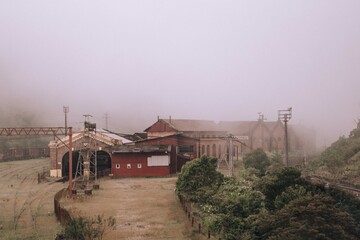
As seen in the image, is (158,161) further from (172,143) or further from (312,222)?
(312,222)

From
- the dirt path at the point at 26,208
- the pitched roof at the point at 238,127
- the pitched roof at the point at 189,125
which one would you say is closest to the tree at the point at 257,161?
the pitched roof at the point at 189,125

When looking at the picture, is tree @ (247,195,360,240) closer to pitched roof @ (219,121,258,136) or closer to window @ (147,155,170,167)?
window @ (147,155,170,167)

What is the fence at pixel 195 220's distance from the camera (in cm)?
1752

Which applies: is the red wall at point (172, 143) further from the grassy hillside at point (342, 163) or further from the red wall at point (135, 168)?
the grassy hillside at point (342, 163)

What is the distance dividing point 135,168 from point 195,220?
2251 cm

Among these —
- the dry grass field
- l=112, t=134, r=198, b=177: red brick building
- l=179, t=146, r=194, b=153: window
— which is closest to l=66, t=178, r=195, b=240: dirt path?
the dry grass field

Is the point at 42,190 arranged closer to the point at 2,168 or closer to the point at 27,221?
the point at 27,221

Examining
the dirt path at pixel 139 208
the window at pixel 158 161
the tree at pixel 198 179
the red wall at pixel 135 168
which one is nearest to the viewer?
the dirt path at pixel 139 208

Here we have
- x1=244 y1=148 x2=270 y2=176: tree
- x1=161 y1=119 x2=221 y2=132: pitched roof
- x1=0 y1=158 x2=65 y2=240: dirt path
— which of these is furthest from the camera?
x1=161 y1=119 x2=221 y2=132: pitched roof

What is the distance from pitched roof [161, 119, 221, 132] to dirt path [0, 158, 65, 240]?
71.6ft

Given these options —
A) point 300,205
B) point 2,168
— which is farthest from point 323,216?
point 2,168

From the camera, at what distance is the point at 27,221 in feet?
71.6

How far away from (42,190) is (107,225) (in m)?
15.9

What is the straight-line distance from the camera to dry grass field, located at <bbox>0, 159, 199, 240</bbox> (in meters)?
19.0
